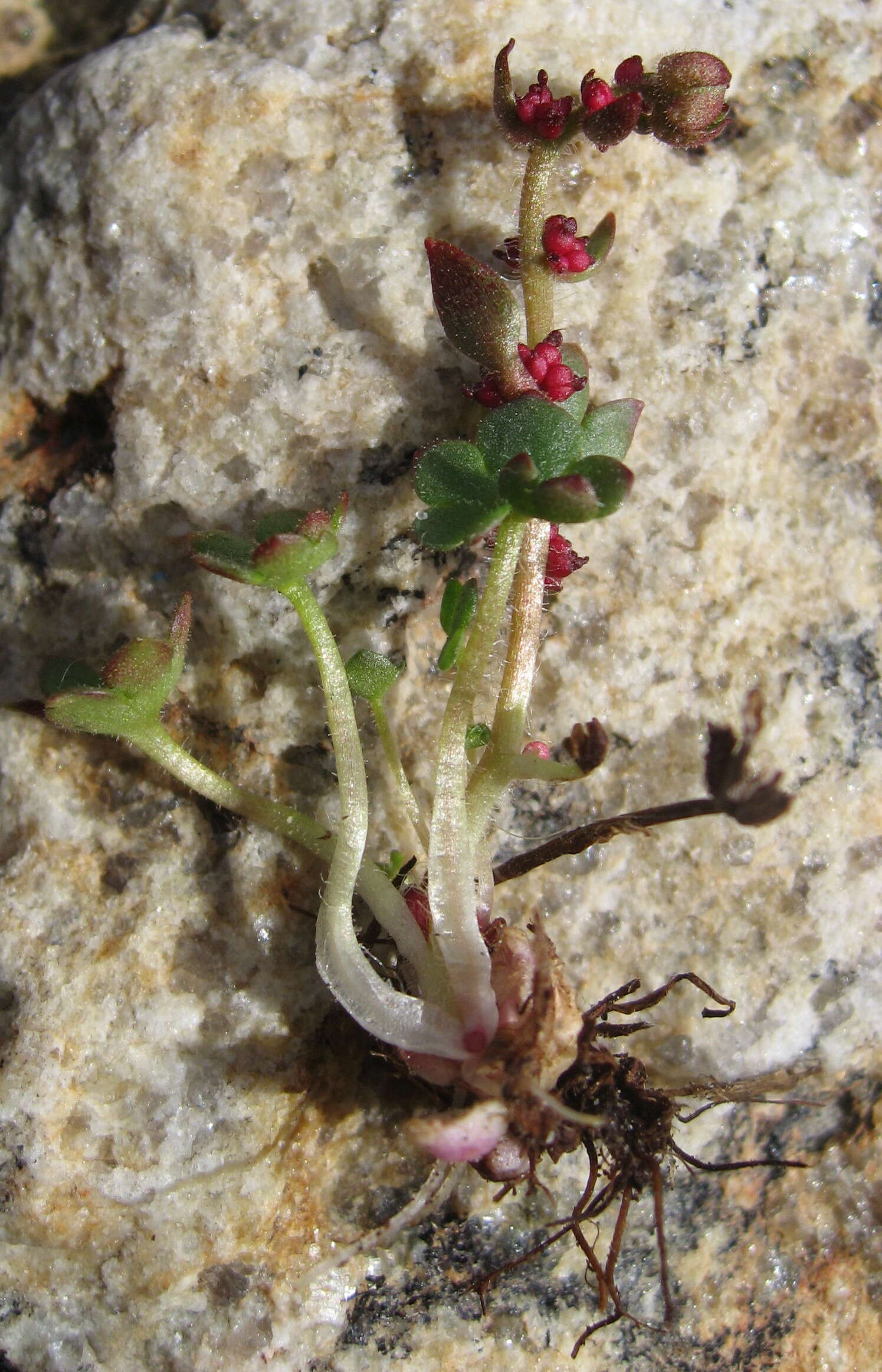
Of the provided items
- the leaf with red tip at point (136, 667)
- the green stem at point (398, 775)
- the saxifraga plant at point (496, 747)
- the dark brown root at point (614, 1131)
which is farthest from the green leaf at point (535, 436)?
the dark brown root at point (614, 1131)

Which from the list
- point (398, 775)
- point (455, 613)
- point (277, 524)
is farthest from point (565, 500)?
point (398, 775)

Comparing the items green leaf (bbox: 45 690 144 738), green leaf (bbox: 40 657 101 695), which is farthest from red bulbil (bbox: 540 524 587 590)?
green leaf (bbox: 40 657 101 695)

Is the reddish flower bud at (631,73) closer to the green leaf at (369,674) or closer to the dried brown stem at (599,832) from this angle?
the green leaf at (369,674)

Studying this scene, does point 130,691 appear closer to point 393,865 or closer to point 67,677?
point 67,677

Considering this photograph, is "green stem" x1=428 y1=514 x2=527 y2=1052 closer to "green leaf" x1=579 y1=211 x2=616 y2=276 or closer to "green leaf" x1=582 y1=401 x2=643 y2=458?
"green leaf" x1=582 y1=401 x2=643 y2=458

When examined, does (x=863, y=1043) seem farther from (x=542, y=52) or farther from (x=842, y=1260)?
(x=542, y=52)
